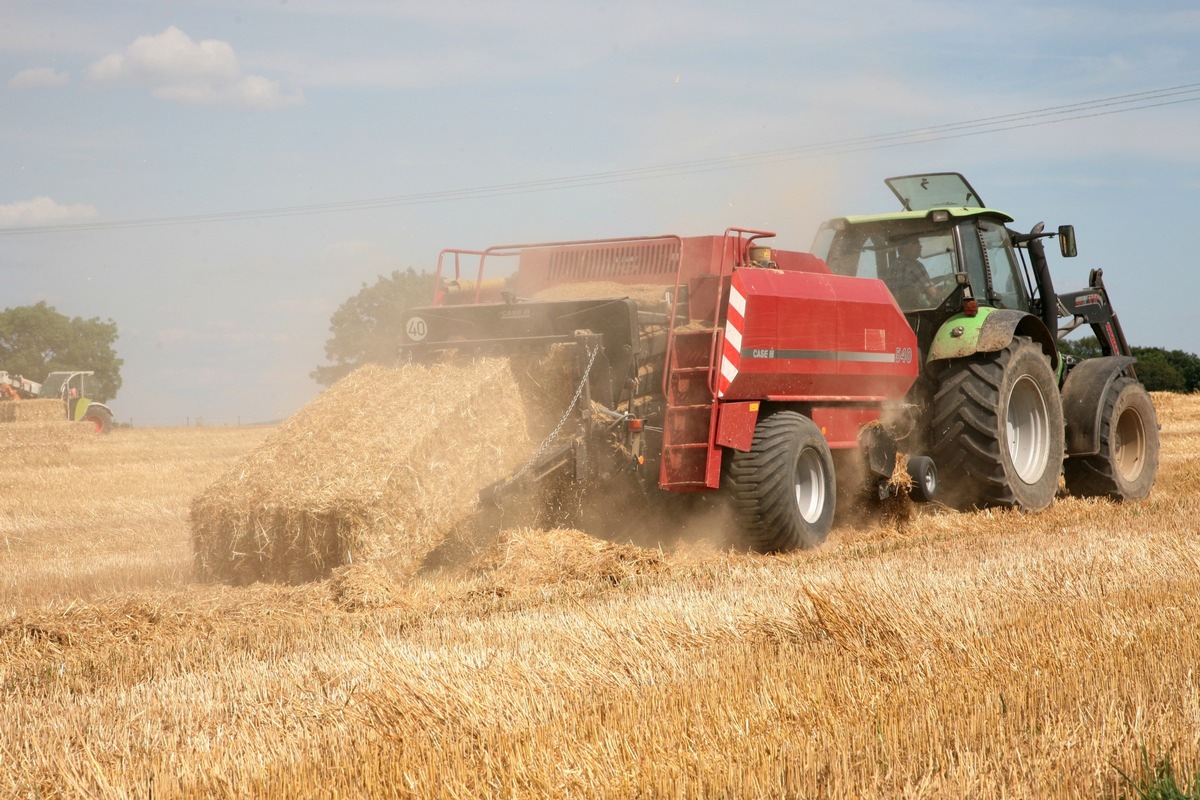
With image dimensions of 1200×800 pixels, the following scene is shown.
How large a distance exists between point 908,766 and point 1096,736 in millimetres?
590

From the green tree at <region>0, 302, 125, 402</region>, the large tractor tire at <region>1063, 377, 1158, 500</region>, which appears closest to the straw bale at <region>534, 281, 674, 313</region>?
the large tractor tire at <region>1063, 377, 1158, 500</region>

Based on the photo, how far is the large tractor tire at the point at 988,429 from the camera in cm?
918

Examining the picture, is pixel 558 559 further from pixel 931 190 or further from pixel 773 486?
pixel 931 190

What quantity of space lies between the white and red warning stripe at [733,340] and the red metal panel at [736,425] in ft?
0.48

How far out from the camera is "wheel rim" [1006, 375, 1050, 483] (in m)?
10.0

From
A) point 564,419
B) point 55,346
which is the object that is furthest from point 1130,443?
point 55,346

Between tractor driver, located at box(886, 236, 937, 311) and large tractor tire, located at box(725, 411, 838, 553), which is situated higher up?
tractor driver, located at box(886, 236, 937, 311)

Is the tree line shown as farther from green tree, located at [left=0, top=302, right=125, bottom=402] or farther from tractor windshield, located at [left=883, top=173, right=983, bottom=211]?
green tree, located at [left=0, top=302, right=125, bottom=402]

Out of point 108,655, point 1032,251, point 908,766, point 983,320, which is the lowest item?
point 108,655

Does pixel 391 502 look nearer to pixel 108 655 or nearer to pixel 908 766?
pixel 108 655

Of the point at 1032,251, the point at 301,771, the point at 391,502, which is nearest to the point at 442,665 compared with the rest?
the point at 301,771

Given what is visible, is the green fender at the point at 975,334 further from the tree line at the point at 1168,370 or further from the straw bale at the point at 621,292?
the tree line at the point at 1168,370

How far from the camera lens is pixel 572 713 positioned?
12.3 ft

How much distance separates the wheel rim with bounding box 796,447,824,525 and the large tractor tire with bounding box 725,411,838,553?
81mm
